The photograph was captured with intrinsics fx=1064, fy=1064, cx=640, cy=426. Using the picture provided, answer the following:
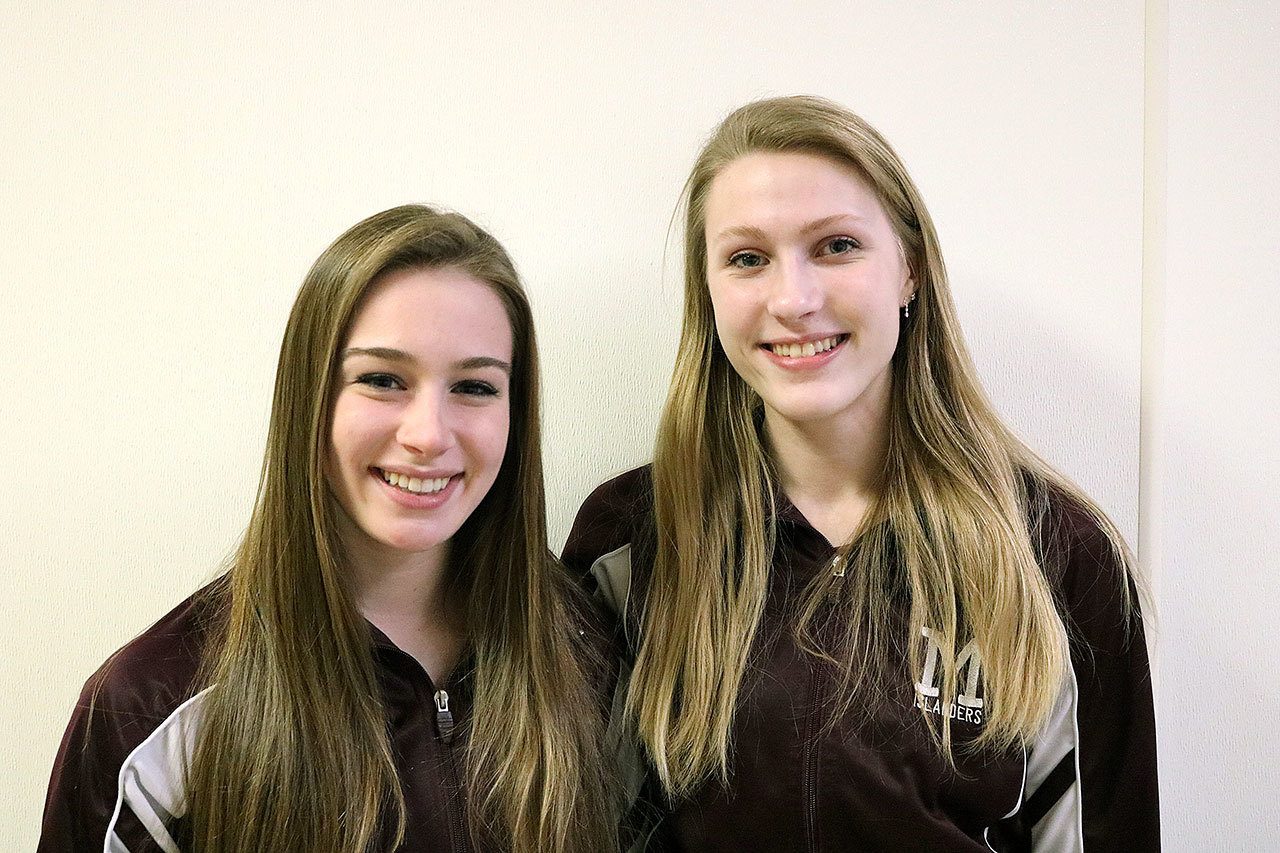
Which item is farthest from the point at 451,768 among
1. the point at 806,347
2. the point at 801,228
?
the point at 801,228

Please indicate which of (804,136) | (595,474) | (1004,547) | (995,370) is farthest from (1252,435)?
(595,474)

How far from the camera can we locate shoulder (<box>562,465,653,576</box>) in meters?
1.70

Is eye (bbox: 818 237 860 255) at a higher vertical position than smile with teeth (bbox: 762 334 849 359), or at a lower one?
higher

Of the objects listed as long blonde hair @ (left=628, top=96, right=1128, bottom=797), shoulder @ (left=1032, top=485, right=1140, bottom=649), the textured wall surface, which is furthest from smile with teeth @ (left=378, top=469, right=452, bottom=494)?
the textured wall surface

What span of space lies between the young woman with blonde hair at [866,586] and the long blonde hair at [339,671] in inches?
6.5

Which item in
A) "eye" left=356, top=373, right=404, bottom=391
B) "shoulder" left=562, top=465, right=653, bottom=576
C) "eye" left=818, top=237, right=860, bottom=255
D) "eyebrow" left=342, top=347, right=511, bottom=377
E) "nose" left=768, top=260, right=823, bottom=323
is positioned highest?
"eye" left=818, top=237, right=860, bottom=255

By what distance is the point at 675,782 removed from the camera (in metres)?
1.49

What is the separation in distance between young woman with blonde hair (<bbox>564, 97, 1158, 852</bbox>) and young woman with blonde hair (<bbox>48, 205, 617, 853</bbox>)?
217 millimetres

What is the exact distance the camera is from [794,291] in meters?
1.42

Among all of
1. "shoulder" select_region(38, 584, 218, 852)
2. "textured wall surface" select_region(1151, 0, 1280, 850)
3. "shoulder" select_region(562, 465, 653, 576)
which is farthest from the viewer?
"textured wall surface" select_region(1151, 0, 1280, 850)

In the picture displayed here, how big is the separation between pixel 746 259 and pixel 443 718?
753 millimetres

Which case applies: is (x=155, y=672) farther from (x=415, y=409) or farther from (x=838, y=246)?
(x=838, y=246)

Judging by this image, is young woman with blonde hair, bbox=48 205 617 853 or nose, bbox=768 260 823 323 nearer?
young woman with blonde hair, bbox=48 205 617 853

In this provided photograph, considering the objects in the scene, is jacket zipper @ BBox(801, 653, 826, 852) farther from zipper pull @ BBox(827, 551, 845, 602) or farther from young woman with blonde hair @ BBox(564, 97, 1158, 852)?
zipper pull @ BBox(827, 551, 845, 602)
